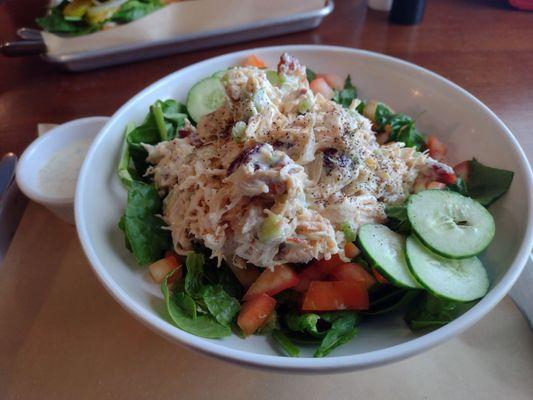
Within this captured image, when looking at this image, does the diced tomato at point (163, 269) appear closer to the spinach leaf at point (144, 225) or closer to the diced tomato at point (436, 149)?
the spinach leaf at point (144, 225)

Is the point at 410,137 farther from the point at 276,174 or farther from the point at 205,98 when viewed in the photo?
the point at 205,98

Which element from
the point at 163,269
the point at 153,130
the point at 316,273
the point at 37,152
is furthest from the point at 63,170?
the point at 316,273

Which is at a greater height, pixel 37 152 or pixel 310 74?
pixel 310 74

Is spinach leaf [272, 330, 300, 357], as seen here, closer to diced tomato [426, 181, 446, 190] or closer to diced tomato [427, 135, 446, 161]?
diced tomato [426, 181, 446, 190]

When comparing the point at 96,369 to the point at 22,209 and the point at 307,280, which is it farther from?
the point at 22,209

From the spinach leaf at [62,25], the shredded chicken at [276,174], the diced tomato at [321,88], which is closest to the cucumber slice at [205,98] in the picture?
the shredded chicken at [276,174]

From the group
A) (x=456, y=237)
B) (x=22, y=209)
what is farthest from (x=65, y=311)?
Result: (x=456, y=237)
